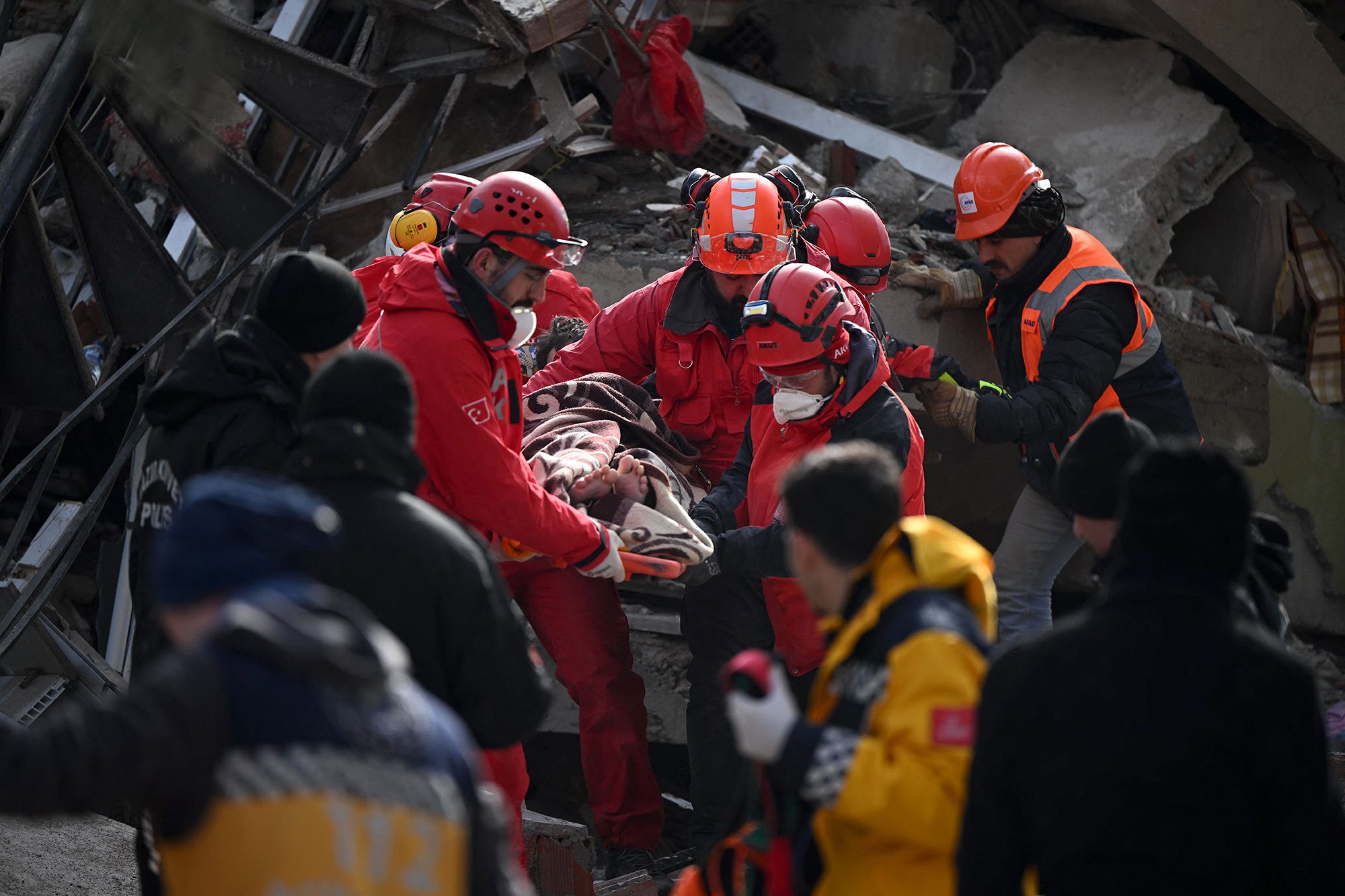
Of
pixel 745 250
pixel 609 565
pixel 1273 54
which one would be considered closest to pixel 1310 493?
pixel 1273 54

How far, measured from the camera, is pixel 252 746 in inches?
70.6

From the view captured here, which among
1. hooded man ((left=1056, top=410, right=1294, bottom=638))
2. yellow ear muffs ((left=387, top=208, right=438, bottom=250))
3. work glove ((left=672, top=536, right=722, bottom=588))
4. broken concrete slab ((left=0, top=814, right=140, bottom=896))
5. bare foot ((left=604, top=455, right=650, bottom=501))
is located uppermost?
hooded man ((left=1056, top=410, right=1294, bottom=638))

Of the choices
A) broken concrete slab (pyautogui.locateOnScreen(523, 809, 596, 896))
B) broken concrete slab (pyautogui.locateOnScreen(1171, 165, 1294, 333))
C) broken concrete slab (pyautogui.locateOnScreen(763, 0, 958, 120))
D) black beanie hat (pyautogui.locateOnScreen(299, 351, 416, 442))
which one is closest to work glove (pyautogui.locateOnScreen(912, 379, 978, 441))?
broken concrete slab (pyautogui.locateOnScreen(523, 809, 596, 896))

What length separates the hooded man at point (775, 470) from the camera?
4297 mm

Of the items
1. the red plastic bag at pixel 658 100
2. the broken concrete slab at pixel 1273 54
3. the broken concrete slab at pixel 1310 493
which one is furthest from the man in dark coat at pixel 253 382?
the broken concrete slab at pixel 1273 54

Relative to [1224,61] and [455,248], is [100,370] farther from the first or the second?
[1224,61]

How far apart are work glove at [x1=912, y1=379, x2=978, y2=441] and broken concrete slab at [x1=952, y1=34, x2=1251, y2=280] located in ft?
9.31

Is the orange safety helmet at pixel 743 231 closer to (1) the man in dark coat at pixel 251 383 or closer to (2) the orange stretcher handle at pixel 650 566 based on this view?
(2) the orange stretcher handle at pixel 650 566

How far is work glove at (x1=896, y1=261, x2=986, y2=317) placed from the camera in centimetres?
621

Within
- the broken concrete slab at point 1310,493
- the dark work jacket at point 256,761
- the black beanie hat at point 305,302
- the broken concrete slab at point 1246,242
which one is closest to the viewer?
the dark work jacket at point 256,761

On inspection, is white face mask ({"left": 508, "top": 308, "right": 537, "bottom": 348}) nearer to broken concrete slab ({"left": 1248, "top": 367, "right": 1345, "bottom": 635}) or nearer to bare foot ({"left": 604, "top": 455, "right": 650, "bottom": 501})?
bare foot ({"left": 604, "top": 455, "right": 650, "bottom": 501})

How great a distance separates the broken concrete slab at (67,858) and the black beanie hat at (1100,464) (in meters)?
3.13

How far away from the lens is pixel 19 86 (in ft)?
18.0

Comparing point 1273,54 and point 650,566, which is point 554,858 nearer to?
point 650,566
